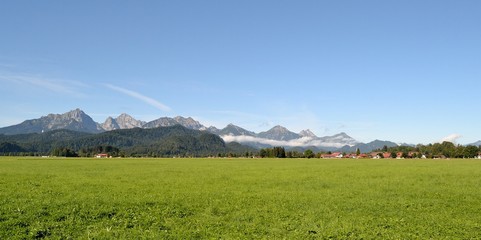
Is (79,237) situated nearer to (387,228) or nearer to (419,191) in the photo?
(387,228)

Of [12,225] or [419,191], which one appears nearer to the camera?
[12,225]

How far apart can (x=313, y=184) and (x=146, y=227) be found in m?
25.7

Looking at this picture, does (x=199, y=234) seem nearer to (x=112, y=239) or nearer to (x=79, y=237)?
(x=112, y=239)

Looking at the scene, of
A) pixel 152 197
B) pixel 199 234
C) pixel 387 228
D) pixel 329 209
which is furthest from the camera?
pixel 152 197

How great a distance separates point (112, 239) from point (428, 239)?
14.6 m

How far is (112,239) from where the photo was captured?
17125 mm

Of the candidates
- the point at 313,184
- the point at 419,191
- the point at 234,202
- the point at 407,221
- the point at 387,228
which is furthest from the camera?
the point at 313,184

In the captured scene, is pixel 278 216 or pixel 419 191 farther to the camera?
pixel 419 191

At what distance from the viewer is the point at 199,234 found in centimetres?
1831

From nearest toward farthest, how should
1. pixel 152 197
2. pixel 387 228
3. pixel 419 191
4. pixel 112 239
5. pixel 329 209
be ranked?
pixel 112 239
pixel 387 228
pixel 329 209
pixel 152 197
pixel 419 191

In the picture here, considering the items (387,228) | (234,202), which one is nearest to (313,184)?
(234,202)

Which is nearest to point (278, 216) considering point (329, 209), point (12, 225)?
point (329, 209)

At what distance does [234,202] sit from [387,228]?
11676 millimetres

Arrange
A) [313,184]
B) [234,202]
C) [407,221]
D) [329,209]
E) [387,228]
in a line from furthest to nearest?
1. [313,184]
2. [234,202]
3. [329,209]
4. [407,221]
5. [387,228]
